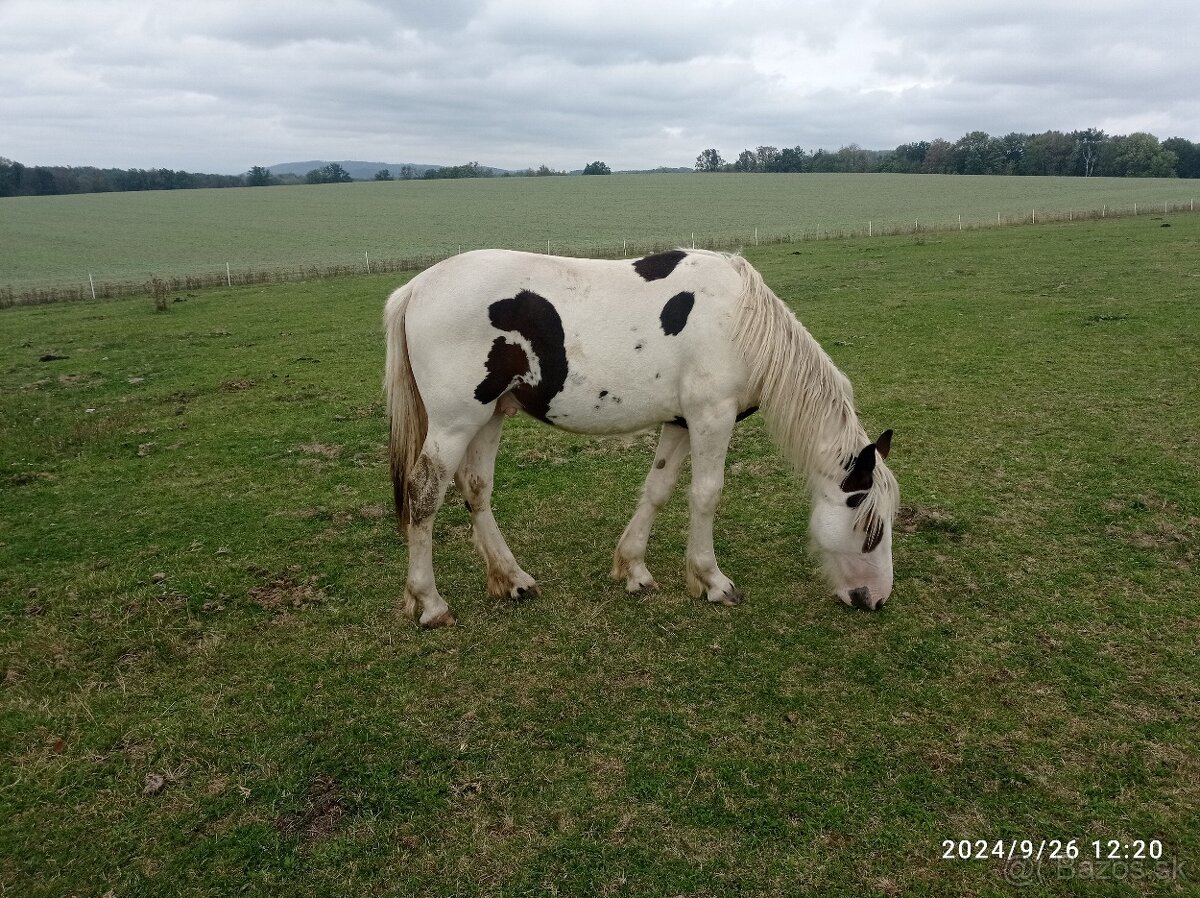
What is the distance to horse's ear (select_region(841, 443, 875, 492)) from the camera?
4379 millimetres

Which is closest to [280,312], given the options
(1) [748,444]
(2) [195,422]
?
(2) [195,422]

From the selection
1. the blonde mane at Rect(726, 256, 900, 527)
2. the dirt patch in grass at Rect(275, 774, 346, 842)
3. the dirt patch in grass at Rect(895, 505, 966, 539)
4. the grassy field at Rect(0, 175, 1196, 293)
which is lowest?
the dirt patch in grass at Rect(275, 774, 346, 842)

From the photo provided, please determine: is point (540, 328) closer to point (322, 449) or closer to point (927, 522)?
point (927, 522)

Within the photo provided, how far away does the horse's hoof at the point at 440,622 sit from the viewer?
472 centimetres

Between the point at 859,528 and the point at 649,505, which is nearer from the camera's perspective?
the point at 859,528

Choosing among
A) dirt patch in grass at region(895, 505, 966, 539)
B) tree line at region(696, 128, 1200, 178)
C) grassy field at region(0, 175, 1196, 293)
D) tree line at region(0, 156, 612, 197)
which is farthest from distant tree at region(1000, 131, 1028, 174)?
dirt patch in grass at region(895, 505, 966, 539)

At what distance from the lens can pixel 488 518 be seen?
16.6 feet

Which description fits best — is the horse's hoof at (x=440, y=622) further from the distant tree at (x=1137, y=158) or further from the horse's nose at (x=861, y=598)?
the distant tree at (x=1137, y=158)

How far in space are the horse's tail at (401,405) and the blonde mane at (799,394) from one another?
2152mm

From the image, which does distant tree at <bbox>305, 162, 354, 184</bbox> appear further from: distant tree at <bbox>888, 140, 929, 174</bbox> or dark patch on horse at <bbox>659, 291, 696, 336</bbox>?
dark patch on horse at <bbox>659, 291, 696, 336</bbox>

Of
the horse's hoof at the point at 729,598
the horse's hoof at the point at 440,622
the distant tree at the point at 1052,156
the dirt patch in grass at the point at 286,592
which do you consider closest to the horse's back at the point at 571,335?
the horse's hoof at the point at 729,598

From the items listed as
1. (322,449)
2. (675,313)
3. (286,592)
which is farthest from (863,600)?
(322,449)

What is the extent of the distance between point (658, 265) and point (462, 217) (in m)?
50.9

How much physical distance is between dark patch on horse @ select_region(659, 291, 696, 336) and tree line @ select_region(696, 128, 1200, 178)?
92.4 meters
